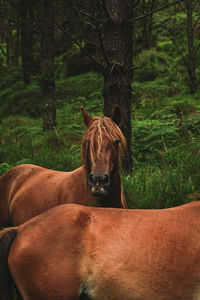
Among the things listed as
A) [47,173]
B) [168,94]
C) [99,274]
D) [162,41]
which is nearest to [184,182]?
[47,173]

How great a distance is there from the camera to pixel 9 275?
7.38 ft

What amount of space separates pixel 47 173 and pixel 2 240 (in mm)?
2323

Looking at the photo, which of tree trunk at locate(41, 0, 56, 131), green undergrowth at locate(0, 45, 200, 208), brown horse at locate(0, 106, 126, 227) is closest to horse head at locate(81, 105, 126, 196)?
brown horse at locate(0, 106, 126, 227)

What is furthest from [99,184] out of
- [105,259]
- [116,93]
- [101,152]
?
[116,93]

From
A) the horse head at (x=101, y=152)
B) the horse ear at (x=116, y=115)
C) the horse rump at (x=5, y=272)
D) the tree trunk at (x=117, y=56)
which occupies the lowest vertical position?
the horse rump at (x=5, y=272)

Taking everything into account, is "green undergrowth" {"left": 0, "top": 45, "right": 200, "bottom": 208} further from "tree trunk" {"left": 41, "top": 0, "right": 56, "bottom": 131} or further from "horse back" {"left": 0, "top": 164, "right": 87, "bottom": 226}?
"horse back" {"left": 0, "top": 164, "right": 87, "bottom": 226}

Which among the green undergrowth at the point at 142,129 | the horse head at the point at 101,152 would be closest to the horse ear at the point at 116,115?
the horse head at the point at 101,152

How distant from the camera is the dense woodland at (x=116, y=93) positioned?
5184 millimetres

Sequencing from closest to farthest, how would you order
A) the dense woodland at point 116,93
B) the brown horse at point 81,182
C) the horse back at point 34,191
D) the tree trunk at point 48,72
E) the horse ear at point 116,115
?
the brown horse at point 81,182 → the horse ear at point 116,115 → the horse back at point 34,191 → the dense woodland at point 116,93 → the tree trunk at point 48,72

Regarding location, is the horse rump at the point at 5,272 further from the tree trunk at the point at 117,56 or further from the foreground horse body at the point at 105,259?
the tree trunk at the point at 117,56

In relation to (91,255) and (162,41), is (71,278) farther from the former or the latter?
(162,41)

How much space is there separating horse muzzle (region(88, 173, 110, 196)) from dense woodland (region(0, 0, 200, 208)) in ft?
2.77

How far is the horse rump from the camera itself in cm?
224

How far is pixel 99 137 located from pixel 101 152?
0.17 m
